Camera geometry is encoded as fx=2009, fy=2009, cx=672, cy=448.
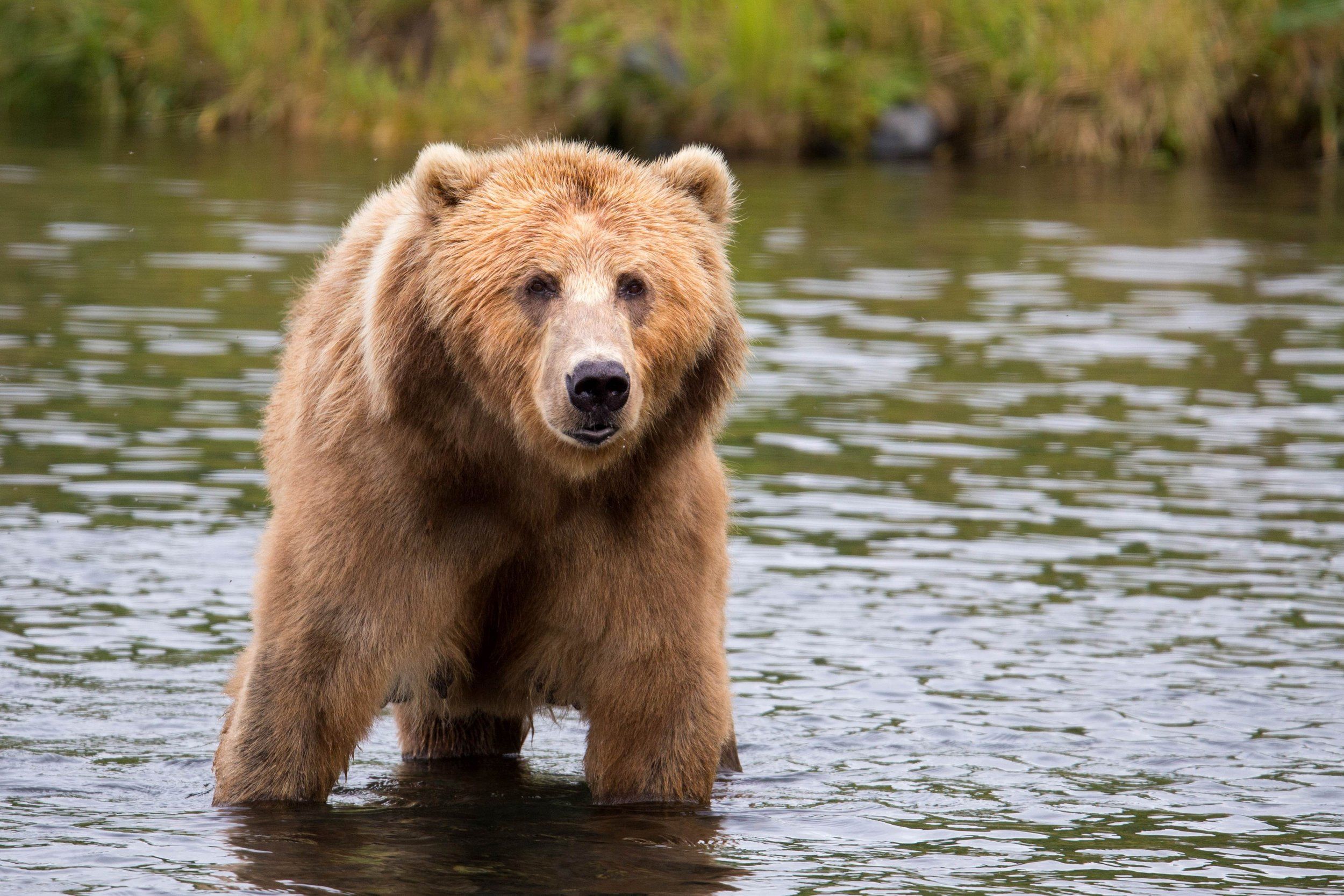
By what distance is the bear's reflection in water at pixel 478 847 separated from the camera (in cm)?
544

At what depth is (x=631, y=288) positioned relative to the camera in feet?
17.9

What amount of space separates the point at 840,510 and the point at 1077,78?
1845 centimetres

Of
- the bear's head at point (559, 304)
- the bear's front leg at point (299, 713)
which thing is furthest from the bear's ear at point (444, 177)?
the bear's front leg at point (299, 713)

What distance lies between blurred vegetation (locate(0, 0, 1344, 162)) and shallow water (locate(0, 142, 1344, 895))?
929 centimetres

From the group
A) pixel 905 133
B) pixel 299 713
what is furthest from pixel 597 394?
pixel 905 133

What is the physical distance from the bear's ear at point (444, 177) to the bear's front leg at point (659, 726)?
138 cm

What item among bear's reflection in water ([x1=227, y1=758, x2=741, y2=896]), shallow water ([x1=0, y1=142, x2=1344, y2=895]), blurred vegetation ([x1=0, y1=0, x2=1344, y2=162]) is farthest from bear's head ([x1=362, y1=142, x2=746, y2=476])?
blurred vegetation ([x1=0, y1=0, x2=1344, y2=162])

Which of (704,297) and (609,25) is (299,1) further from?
(704,297)

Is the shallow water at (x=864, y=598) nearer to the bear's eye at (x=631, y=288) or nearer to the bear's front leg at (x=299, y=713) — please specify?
the bear's front leg at (x=299, y=713)

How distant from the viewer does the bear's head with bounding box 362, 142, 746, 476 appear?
5.23m

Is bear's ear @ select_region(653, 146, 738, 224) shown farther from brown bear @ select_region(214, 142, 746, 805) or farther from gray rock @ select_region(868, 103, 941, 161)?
gray rock @ select_region(868, 103, 941, 161)

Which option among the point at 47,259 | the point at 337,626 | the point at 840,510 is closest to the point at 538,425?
the point at 337,626

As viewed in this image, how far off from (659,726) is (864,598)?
10.4 ft

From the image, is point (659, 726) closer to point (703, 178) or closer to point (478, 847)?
point (478, 847)
